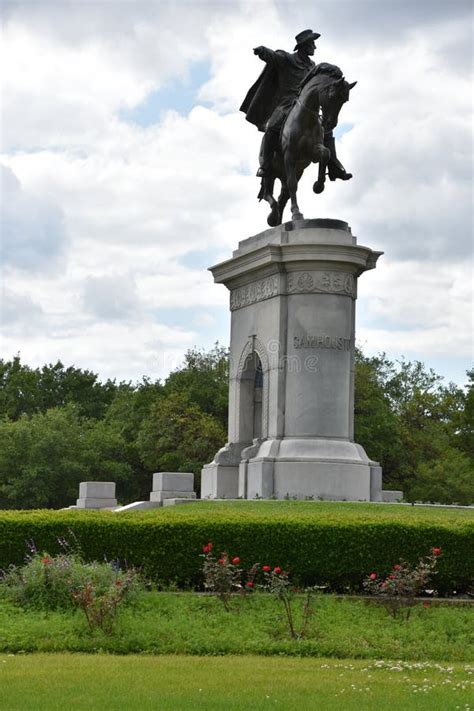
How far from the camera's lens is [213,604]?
1577 cm

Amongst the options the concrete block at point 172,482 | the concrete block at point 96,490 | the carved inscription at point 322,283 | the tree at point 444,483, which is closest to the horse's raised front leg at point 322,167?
the carved inscription at point 322,283

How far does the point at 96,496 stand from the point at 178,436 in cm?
1861

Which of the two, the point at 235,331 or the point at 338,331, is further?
the point at 235,331

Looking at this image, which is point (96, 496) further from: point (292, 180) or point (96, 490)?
point (292, 180)

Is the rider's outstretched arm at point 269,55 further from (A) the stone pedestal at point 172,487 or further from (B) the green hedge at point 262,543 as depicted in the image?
(B) the green hedge at point 262,543

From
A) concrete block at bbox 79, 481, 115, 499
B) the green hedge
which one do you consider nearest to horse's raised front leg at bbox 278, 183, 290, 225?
concrete block at bbox 79, 481, 115, 499

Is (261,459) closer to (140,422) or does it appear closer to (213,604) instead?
(213,604)

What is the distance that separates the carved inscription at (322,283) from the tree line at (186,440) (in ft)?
67.3

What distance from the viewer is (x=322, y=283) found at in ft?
90.5

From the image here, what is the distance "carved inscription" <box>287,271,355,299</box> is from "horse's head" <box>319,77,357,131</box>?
3.71 m

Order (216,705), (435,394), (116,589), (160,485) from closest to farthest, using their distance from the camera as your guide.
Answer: (216,705) → (116,589) → (160,485) → (435,394)

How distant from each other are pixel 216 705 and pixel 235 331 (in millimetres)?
20339

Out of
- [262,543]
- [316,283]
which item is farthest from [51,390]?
[262,543]

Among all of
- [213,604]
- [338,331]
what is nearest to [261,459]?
[338,331]
